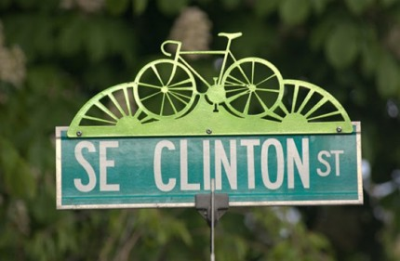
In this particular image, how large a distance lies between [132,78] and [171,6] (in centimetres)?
35

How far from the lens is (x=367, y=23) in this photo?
Answer: 7.49 meters

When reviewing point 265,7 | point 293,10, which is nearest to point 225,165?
point 293,10

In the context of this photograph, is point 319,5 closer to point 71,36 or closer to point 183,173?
point 71,36

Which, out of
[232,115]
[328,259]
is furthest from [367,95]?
[232,115]

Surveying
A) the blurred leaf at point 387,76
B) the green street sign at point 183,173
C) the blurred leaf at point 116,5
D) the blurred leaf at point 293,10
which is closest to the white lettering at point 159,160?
the green street sign at point 183,173

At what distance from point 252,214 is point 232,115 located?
12.7ft

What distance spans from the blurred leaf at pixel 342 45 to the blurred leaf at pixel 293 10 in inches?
8.6

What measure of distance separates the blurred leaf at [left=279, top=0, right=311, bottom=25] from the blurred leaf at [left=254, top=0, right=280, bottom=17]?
9 centimetres

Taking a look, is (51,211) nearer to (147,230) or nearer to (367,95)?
(147,230)

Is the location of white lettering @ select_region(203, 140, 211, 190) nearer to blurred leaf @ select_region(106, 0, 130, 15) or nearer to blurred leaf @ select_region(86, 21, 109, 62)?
blurred leaf @ select_region(106, 0, 130, 15)

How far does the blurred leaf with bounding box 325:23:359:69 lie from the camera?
7.30m

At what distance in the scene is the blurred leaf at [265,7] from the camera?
7.28 m

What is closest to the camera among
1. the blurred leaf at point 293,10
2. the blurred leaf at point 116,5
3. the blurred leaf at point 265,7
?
the blurred leaf at point 116,5

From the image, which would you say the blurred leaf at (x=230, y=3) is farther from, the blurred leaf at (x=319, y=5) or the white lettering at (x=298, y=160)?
the white lettering at (x=298, y=160)
